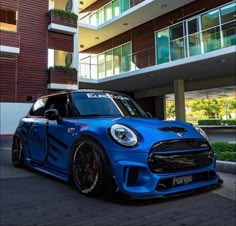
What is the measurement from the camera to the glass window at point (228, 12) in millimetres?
14909

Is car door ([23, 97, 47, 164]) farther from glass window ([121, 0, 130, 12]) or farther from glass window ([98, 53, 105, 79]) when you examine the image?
glass window ([98, 53, 105, 79])

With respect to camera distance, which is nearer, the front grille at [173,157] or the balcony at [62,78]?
the front grille at [173,157]

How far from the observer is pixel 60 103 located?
16.8 feet

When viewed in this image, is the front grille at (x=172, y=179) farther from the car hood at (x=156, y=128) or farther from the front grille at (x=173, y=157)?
the car hood at (x=156, y=128)

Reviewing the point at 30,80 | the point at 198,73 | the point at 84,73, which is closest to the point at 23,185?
the point at 30,80

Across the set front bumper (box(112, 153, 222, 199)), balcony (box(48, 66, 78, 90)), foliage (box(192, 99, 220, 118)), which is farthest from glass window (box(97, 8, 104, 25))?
foliage (box(192, 99, 220, 118))

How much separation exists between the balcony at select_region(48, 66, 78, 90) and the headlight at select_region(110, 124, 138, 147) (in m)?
15.3

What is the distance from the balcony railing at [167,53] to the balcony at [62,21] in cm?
299

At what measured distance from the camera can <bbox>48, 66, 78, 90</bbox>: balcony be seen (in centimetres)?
1834

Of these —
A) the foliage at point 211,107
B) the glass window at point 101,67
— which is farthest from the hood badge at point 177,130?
the foliage at point 211,107

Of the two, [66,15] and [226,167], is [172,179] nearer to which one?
[226,167]

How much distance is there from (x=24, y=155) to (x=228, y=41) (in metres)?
11.3

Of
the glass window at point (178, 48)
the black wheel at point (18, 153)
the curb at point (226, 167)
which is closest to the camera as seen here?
the curb at point (226, 167)

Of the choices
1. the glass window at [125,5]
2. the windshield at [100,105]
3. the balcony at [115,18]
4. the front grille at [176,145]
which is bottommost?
the front grille at [176,145]
